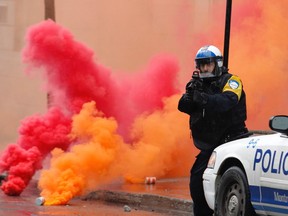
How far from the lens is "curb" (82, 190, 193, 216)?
11773mm

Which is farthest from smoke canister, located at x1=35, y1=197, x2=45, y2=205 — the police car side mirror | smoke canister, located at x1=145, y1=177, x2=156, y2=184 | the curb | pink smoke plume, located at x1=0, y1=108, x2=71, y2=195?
the police car side mirror

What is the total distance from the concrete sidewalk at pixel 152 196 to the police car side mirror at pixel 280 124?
3.85 metres

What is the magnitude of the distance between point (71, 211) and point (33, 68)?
3215 millimetres

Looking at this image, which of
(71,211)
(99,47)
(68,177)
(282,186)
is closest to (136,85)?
(68,177)

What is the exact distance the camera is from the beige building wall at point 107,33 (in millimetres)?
17797

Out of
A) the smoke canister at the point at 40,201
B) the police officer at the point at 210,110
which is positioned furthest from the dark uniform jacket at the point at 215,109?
the smoke canister at the point at 40,201

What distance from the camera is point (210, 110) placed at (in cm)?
864

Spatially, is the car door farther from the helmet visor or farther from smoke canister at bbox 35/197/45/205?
smoke canister at bbox 35/197/45/205

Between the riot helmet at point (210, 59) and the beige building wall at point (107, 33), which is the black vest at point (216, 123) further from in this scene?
the beige building wall at point (107, 33)

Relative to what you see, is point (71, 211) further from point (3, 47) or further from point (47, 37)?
point (3, 47)

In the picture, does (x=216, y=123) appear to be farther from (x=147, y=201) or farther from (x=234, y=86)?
(x=147, y=201)

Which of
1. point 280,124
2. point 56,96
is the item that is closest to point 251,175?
point 280,124

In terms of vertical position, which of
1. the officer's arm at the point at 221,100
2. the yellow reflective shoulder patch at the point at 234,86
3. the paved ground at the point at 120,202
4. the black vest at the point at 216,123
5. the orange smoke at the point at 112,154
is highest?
the yellow reflective shoulder patch at the point at 234,86

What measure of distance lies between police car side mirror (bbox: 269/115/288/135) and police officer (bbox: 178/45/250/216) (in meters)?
0.80
